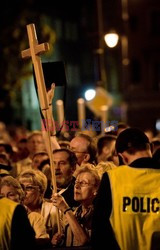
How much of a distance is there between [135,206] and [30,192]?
200 cm

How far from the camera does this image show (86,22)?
237ft

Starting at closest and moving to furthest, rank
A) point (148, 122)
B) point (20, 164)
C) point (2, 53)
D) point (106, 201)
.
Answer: point (106, 201) → point (20, 164) → point (2, 53) → point (148, 122)

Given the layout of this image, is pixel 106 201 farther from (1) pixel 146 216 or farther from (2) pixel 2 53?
(2) pixel 2 53

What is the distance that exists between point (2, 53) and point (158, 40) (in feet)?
121

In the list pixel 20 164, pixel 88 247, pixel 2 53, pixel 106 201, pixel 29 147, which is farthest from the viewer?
pixel 2 53

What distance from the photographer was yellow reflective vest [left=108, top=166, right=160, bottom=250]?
6027 millimetres

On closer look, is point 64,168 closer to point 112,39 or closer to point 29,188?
point 29,188

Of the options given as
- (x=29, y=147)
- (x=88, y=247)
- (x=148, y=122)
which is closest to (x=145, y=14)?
(x=148, y=122)

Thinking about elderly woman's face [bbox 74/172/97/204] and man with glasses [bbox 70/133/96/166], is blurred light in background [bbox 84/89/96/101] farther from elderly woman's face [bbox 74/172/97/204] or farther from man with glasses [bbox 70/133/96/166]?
elderly woman's face [bbox 74/172/97/204]

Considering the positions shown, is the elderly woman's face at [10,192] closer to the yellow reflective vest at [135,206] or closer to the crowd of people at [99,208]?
the crowd of people at [99,208]

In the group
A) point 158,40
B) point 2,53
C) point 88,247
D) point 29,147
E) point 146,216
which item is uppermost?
point 146,216

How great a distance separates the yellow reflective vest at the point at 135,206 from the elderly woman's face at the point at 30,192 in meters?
1.91

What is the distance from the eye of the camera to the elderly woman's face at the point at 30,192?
784cm

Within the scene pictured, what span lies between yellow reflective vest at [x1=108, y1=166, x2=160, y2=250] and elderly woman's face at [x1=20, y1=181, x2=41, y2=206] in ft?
6.27
